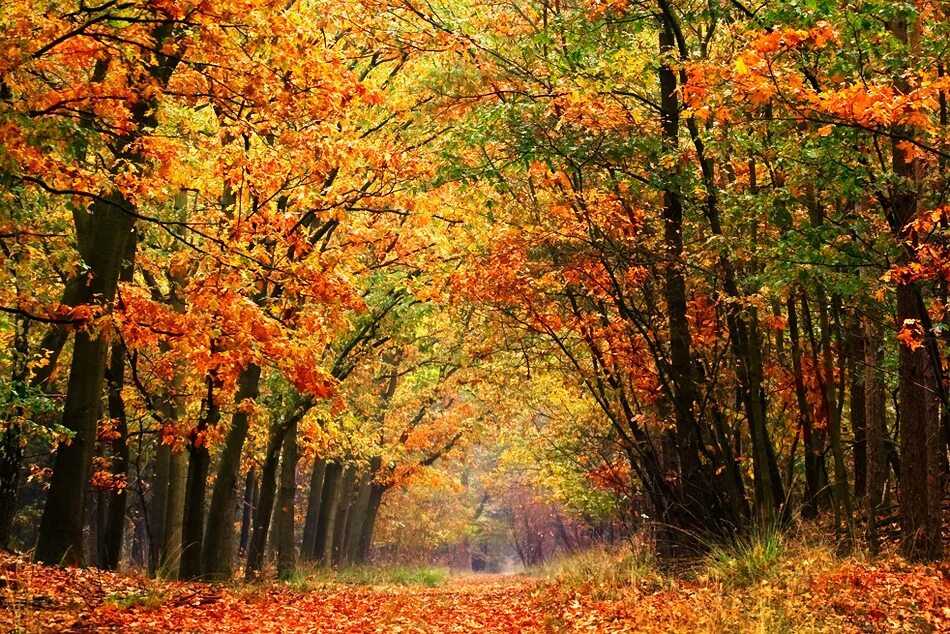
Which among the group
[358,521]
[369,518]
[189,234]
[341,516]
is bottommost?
[358,521]

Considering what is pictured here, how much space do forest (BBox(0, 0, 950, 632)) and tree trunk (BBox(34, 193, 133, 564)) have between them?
0.15ft

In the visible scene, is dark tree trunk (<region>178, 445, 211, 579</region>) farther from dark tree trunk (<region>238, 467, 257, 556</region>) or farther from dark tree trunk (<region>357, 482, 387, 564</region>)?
dark tree trunk (<region>357, 482, 387, 564</region>)

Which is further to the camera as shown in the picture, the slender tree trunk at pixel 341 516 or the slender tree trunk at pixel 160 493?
the slender tree trunk at pixel 341 516

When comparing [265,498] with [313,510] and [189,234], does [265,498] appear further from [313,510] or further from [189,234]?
[313,510]

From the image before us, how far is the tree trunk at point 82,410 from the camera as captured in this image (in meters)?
9.54

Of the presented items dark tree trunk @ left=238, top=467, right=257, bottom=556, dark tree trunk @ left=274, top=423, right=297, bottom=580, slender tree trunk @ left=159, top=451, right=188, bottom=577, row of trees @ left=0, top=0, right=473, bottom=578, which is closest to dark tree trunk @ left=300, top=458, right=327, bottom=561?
dark tree trunk @ left=238, top=467, right=257, bottom=556

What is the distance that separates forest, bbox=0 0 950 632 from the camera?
8000 millimetres

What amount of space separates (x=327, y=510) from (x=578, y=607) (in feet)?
65.3

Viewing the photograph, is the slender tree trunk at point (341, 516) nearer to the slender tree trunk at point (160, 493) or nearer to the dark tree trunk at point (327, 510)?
the dark tree trunk at point (327, 510)

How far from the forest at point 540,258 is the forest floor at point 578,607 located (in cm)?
5

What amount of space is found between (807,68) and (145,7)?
692cm

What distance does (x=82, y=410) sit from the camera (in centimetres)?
991

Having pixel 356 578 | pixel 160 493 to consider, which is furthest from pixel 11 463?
pixel 356 578

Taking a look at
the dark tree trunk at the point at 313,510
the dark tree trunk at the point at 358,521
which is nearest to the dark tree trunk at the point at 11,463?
the dark tree trunk at the point at 313,510
